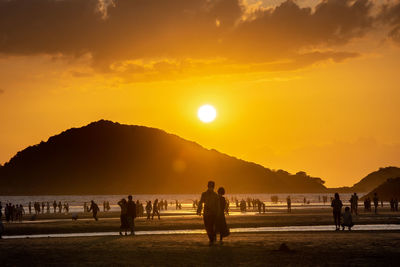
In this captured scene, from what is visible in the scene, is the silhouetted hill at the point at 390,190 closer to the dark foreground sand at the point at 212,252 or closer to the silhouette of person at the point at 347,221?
the silhouette of person at the point at 347,221

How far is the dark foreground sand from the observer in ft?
67.8

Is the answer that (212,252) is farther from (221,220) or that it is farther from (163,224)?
(163,224)

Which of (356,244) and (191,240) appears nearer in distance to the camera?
(356,244)

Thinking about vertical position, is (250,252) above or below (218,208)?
below

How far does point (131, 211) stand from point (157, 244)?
8.60 meters

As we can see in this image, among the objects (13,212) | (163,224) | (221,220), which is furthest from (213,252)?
(13,212)

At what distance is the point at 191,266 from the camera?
19.7 m

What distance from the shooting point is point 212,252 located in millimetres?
23438

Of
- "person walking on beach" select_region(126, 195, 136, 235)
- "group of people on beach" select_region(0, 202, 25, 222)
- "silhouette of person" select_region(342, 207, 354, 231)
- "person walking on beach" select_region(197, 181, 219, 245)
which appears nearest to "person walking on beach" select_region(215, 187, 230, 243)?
"person walking on beach" select_region(197, 181, 219, 245)

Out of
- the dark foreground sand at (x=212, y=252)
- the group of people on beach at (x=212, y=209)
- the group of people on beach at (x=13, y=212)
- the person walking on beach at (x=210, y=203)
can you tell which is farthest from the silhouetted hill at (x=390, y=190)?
the person walking on beach at (x=210, y=203)

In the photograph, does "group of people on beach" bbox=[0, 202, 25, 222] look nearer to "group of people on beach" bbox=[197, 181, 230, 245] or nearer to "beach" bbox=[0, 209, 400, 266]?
"beach" bbox=[0, 209, 400, 266]

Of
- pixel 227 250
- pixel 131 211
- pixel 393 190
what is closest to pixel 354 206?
pixel 131 211

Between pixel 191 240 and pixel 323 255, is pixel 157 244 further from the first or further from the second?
pixel 323 255

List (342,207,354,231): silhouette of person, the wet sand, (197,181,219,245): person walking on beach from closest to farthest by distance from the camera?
(197,181,219,245): person walking on beach
(342,207,354,231): silhouette of person
the wet sand
